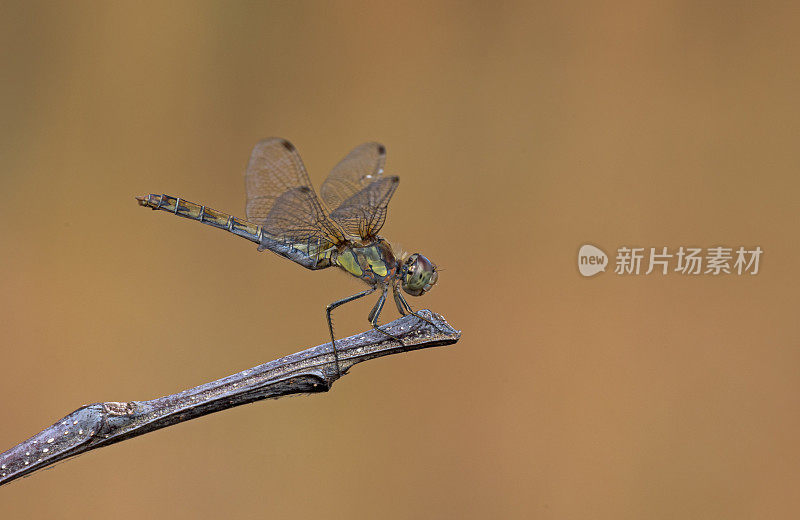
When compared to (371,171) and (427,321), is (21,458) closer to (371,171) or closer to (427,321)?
(427,321)

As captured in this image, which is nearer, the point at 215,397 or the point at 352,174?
the point at 215,397

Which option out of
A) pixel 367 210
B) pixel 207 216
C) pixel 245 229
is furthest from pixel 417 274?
pixel 207 216

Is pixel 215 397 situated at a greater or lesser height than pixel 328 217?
lesser

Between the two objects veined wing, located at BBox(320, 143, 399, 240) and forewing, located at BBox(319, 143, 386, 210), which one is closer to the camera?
veined wing, located at BBox(320, 143, 399, 240)

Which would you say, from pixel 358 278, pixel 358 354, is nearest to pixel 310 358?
pixel 358 354

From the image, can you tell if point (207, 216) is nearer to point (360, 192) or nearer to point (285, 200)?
point (285, 200)

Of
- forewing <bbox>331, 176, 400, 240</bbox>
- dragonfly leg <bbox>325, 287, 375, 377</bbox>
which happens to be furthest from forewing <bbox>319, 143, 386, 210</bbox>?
dragonfly leg <bbox>325, 287, 375, 377</bbox>

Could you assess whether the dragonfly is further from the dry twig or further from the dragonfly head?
the dry twig

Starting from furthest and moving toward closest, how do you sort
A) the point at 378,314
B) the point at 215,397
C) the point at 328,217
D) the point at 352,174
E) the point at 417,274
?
the point at 352,174, the point at 328,217, the point at 417,274, the point at 378,314, the point at 215,397
